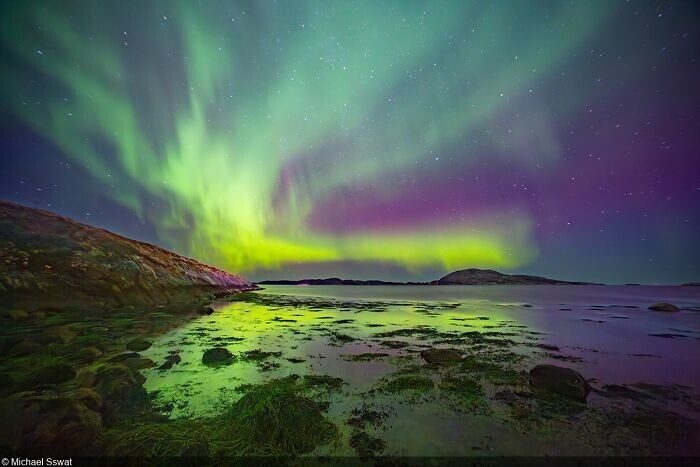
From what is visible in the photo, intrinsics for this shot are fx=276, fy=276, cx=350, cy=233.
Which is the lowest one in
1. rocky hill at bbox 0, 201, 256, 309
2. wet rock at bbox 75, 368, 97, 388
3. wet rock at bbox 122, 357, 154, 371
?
wet rock at bbox 122, 357, 154, 371

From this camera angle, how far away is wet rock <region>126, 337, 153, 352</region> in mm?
15530

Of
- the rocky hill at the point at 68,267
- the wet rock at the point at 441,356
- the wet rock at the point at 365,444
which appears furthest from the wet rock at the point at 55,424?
the rocky hill at the point at 68,267

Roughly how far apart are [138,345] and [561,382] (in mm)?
21032

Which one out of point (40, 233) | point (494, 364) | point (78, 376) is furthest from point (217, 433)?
point (40, 233)

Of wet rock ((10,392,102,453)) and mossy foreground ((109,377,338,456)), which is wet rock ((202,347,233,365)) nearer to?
mossy foreground ((109,377,338,456))

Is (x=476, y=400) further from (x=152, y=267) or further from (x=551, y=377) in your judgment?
(x=152, y=267)

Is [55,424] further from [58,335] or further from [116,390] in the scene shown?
[58,335]

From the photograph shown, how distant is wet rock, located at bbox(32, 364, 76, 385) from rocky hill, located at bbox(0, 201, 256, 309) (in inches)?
841

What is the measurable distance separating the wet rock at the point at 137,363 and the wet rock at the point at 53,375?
2098 mm

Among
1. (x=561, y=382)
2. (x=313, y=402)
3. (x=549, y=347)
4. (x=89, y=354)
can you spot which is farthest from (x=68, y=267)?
(x=549, y=347)

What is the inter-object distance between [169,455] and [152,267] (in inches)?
1877

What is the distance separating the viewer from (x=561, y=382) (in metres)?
10.6

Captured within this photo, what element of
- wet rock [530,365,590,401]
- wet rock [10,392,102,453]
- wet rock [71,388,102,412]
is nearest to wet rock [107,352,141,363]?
wet rock [10,392,102,453]

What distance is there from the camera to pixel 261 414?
7.46 m
